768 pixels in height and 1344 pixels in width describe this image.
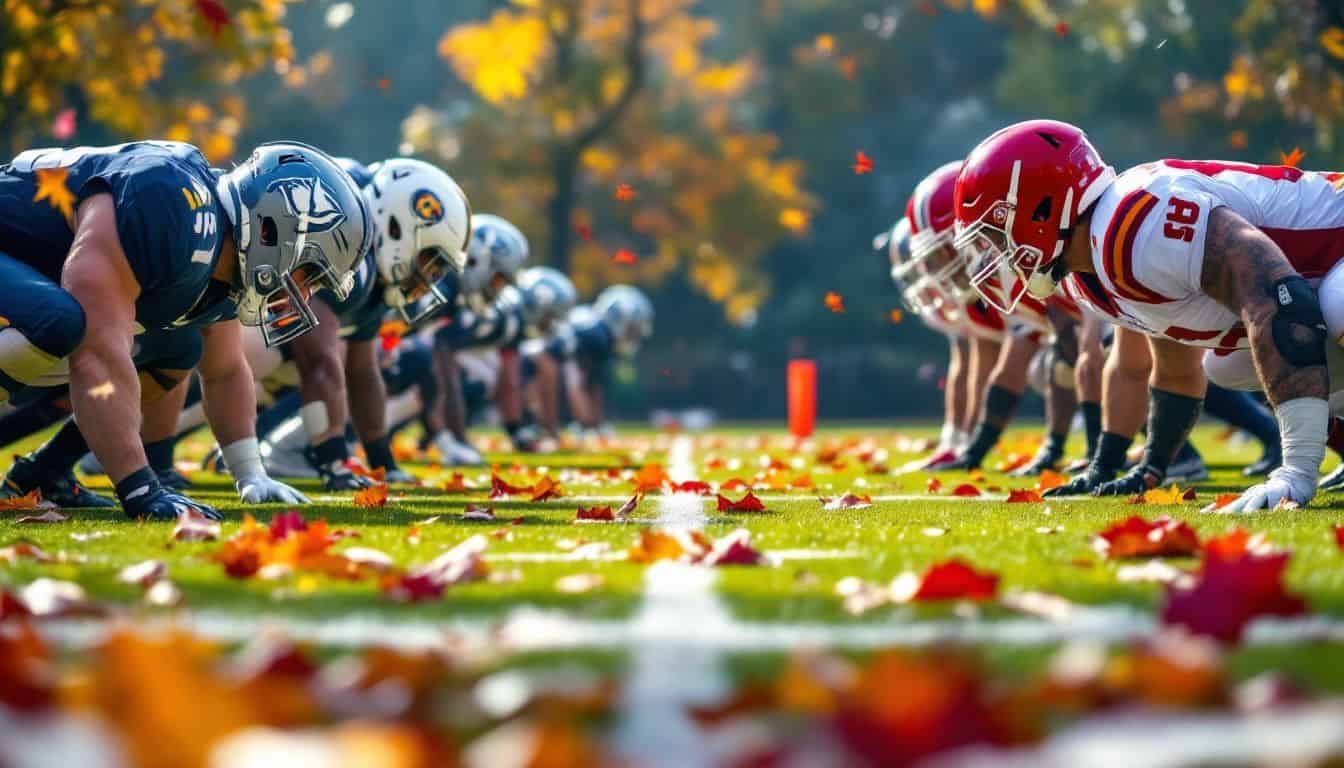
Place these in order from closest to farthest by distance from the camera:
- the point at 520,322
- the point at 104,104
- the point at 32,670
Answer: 1. the point at 32,670
2. the point at 520,322
3. the point at 104,104

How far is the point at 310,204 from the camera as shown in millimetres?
5754

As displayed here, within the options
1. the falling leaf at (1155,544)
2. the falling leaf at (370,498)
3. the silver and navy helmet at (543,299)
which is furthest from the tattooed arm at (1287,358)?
the silver and navy helmet at (543,299)

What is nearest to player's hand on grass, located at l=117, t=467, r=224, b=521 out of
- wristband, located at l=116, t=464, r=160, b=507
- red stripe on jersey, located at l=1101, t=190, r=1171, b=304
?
wristband, located at l=116, t=464, r=160, b=507

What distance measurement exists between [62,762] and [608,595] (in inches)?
59.4

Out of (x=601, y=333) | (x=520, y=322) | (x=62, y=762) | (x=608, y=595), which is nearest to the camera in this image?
(x=62, y=762)

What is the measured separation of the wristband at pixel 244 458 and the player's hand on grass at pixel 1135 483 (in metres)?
3.30

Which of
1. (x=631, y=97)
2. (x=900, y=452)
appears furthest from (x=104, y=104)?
(x=631, y=97)

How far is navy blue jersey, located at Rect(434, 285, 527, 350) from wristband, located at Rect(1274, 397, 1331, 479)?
24.6ft

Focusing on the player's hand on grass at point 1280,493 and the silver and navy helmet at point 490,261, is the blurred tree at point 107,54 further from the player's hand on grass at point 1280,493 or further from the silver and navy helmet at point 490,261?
the player's hand on grass at point 1280,493

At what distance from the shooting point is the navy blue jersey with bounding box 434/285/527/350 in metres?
13.0

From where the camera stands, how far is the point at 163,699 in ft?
6.72

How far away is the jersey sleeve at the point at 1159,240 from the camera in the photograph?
18.0 feet

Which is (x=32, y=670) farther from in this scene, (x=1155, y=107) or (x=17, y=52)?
(x=1155, y=107)

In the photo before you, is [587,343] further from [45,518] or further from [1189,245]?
[1189,245]
